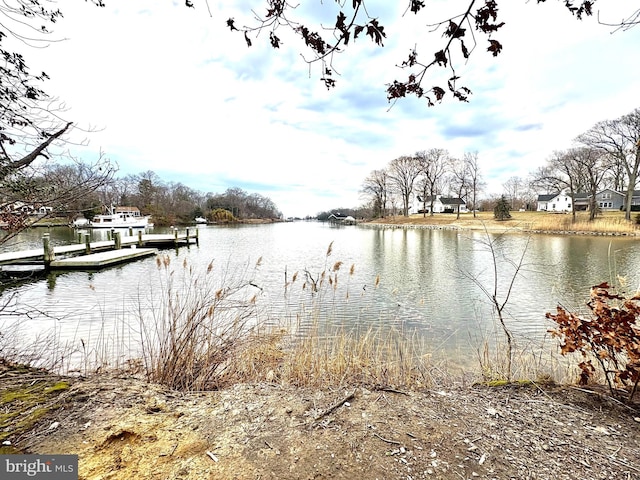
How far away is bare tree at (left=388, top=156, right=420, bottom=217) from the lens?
5266 cm

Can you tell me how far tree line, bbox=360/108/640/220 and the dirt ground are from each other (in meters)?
6.82

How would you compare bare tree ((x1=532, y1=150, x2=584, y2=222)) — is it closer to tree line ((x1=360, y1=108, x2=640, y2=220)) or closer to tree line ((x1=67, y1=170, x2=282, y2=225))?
tree line ((x1=360, y1=108, x2=640, y2=220))

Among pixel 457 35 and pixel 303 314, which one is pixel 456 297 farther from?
→ pixel 457 35

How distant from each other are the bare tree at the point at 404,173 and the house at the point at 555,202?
2502 cm

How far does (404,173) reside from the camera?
178 ft

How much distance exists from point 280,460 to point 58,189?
2898 millimetres

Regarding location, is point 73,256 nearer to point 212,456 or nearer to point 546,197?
point 212,456

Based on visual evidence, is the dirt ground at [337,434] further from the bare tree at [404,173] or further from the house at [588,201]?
the bare tree at [404,173]

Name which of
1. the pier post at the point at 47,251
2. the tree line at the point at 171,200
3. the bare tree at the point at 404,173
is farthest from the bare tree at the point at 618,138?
the tree line at the point at 171,200

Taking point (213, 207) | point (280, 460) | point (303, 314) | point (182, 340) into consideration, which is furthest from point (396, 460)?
point (213, 207)

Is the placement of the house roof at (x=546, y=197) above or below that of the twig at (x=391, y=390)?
above

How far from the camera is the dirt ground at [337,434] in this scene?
5.92 ft

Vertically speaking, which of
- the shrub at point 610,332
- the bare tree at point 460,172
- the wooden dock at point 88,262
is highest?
the bare tree at point 460,172

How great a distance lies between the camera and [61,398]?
2.41 metres
